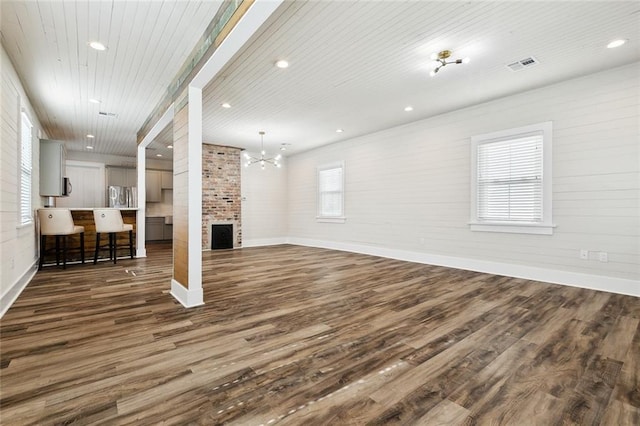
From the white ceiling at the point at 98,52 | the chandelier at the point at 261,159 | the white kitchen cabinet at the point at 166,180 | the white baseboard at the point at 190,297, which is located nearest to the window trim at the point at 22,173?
the white ceiling at the point at 98,52

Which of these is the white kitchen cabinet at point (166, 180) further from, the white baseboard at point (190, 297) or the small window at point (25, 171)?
the white baseboard at point (190, 297)

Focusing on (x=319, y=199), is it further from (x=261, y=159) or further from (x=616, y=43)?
(x=616, y=43)

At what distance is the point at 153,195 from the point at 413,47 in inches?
373

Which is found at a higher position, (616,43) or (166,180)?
(616,43)

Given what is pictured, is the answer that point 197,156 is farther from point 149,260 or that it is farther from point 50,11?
point 149,260

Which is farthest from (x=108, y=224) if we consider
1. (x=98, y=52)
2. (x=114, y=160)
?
(x=114, y=160)

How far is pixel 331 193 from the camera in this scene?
7.99 m

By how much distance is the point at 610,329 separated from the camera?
253cm

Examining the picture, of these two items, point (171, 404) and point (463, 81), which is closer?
point (171, 404)

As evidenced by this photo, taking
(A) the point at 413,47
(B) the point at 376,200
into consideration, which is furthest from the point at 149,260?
(A) the point at 413,47

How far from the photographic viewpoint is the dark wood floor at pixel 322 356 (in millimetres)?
1496

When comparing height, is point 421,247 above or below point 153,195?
below

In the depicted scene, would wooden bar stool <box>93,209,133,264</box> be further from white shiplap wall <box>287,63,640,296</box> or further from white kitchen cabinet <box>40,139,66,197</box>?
white shiplap wall <box>287,63,640,296</box>

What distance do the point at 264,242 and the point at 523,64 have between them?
7.32 metres
